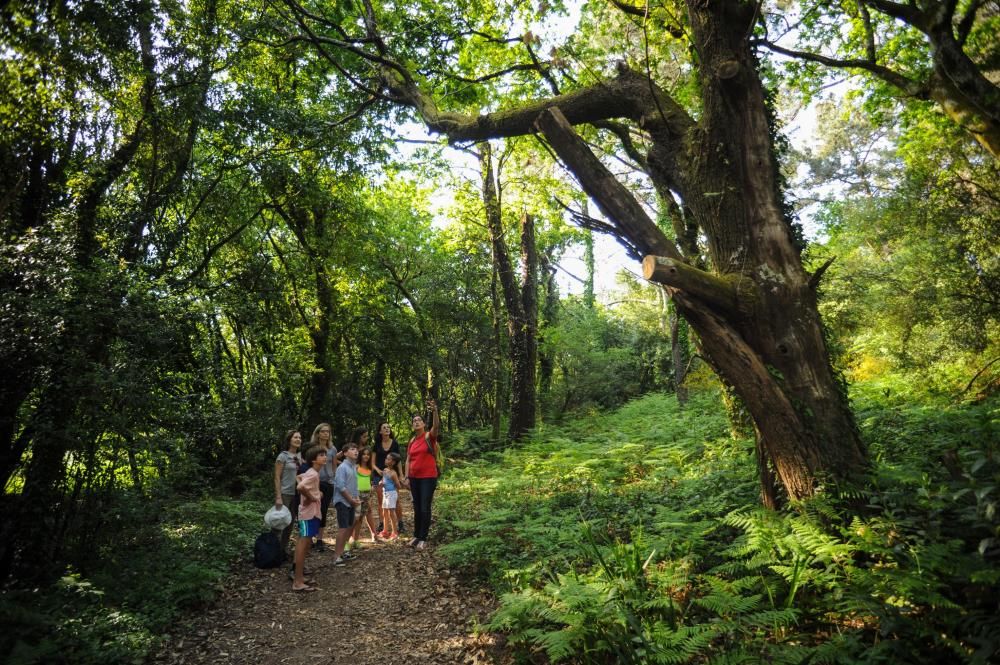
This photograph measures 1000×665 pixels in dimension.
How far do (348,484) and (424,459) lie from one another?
120 cm

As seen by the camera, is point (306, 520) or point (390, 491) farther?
point (390, 491)

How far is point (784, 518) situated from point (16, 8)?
10.6m

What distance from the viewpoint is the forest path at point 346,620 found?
527 centimetres

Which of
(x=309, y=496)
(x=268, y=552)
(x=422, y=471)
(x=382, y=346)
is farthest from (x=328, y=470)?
(x=382, y=346)

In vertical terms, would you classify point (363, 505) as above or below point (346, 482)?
below

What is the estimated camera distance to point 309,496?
285 inches

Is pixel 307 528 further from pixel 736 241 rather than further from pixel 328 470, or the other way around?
pixel 736 241

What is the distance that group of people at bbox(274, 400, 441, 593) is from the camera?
7242mm

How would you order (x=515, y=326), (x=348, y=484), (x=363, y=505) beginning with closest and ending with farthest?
(x=348, y=484) → (x=363, y=505) → (x=515, y=326)

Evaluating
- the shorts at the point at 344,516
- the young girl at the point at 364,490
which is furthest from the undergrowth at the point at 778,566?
the young girl at the point at 364,490

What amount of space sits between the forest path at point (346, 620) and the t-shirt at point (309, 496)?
39.0 inches

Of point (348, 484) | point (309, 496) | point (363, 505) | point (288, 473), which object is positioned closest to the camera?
point (309, 496)

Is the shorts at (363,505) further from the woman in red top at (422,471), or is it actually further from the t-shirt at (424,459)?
the t-shirt at (424,459)

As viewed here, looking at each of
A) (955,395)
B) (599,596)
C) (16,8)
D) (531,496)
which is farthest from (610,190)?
(16,8)
